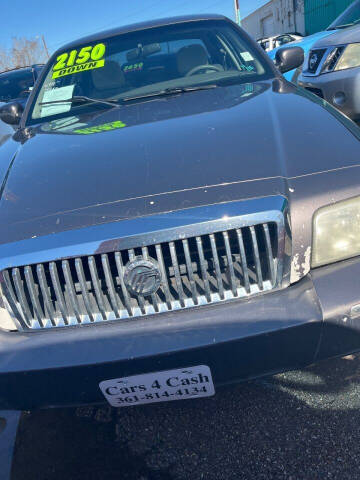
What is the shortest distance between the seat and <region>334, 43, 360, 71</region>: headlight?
2158 millimetres

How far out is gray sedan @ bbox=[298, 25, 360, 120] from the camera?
414 centimetres

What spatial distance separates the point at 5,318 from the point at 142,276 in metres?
0.50

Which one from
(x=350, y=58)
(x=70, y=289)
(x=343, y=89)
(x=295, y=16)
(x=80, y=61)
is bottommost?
(x=295, y=16)

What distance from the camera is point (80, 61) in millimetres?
2951

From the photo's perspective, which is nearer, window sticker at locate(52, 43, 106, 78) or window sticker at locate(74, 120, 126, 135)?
window sticker at locate(74, 120, 126, 135)

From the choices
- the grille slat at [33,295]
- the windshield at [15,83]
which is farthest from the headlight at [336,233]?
the windshield at [15,83]

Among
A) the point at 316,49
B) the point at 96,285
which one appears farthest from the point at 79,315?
the point at 316,49

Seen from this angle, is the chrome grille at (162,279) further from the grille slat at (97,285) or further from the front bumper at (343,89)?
the front bumper at (343,89)

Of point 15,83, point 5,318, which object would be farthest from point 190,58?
point 15,83

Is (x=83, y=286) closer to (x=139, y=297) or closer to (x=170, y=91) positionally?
(x=139, y=297)

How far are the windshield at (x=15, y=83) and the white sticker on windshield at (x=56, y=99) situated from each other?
6.28m

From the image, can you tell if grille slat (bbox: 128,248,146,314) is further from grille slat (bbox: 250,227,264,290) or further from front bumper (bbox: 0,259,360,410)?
grille slat (bbox: 250,227,264,290)

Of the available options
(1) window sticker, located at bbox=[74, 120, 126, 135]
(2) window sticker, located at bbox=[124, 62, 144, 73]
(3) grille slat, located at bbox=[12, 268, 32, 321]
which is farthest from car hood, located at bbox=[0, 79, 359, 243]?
(2) window sticker, located at bbox=[124, 62, 144, 73]

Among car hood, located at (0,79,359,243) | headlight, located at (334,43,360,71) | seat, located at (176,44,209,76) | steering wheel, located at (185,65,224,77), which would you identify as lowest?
headlight, located at (334,43,360,71)
